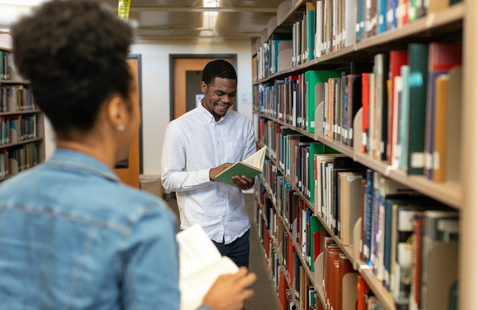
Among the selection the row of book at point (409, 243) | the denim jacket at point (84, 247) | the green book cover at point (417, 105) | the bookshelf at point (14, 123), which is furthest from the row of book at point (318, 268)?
the bookshelf at point (14, 123)

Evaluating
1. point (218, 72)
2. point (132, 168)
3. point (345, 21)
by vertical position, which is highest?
point (345, 21)

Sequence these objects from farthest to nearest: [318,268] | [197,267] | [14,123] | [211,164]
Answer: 1. [14,123]
2. [211,164]
3. [318,268]
4. [197,267]

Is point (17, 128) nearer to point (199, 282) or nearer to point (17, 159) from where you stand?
point (17, 159)

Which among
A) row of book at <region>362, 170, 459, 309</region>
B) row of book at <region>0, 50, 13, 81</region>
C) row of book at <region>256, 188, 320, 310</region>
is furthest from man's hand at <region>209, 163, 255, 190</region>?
row of book at <region>0, 50, 13, 81</region>

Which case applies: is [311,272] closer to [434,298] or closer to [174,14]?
[434,298]

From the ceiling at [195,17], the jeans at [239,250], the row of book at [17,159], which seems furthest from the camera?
the row of book at [17,159]

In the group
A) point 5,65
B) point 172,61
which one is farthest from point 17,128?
point 172,61

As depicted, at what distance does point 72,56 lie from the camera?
84 cm

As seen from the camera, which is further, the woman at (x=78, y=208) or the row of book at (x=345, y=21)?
the row of book at (x=345, y=21)

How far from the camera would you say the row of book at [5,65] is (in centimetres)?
576

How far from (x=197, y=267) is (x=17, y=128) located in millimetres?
5574

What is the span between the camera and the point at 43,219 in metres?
0.85

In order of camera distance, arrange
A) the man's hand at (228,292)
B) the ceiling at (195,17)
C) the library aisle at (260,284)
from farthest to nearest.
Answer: the ceiling at (195,17), the library aisle at (260,284), the man's hand at (228,292)

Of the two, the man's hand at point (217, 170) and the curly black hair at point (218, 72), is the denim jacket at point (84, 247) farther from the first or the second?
the curly black hair at point (218, 72)
